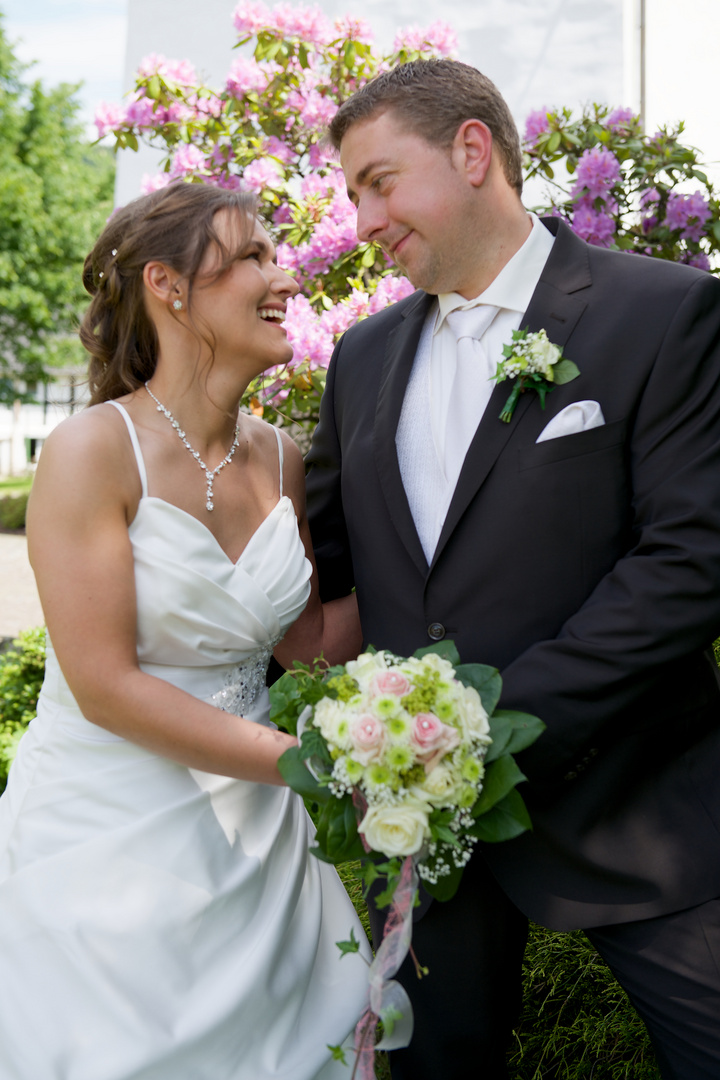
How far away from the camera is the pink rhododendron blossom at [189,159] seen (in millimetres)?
5027

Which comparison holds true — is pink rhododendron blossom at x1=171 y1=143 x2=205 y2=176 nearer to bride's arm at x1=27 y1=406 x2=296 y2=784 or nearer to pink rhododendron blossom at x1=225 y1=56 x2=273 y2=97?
pink rhododendron blossom at x1=225 y1=56 x2=273 y2=97

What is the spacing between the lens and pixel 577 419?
2025 mm

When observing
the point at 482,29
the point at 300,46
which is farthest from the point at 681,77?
the point at 300,46

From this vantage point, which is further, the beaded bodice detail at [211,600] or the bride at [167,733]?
the beaded bodice detail at [211,600]

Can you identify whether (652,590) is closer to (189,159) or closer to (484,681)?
(484,681)

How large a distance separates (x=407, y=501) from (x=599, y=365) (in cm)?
57

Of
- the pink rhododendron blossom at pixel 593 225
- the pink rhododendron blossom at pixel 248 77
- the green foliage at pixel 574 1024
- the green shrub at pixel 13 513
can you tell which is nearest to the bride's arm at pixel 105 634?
the green foliage at pixel 574 1024

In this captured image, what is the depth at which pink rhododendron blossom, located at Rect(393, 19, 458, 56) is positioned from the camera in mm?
5121

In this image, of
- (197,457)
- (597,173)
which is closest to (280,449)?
(197,457)

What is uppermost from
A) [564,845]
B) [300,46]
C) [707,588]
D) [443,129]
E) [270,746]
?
[300,46]

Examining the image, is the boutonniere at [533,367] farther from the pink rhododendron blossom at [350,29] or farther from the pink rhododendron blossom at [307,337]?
the pink rhododendron blossom at [350,29]

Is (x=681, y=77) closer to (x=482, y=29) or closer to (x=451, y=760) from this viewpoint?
(x=482, y=29)

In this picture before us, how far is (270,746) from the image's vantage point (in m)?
2.02

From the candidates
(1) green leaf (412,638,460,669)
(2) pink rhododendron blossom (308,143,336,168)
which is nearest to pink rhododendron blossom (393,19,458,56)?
(2) pink rhododendron blossom (308,143,336,168)
